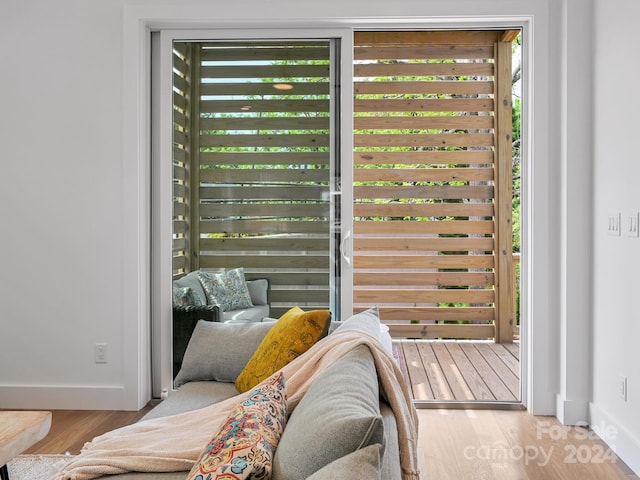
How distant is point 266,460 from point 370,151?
176 inches

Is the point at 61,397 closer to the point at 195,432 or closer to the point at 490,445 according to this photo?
the point at 195,432

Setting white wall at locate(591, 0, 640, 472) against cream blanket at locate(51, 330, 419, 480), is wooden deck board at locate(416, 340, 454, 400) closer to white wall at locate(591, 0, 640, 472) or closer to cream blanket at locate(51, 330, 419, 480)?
white wall at locate(591, 0, 640, 472)

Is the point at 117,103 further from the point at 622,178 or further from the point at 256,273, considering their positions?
the point at 622,178

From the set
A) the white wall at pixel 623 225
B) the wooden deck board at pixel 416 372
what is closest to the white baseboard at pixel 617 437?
the white wall at pixel 623 225

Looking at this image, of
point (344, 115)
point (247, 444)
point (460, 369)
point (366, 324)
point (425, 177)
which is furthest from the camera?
point (425, 177)

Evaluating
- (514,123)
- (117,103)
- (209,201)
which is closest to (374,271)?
(514,123)

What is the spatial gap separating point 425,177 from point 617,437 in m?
3.05

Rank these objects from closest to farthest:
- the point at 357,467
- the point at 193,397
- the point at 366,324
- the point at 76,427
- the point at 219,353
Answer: the point at 357,467, the point at 366,324, the point at 193,397, the point at 219,353, the point at 76,427

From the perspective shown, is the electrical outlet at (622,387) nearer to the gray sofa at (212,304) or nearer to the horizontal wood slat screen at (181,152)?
the gray sofa at (212,304)

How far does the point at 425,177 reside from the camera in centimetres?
557

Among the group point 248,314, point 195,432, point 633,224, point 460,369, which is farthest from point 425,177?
point 195,432

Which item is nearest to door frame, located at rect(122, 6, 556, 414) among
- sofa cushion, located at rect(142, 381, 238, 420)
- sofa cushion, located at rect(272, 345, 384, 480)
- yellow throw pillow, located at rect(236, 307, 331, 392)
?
sofa cushion, located at rect(142, 381, 238, 420)

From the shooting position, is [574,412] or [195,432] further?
[574,412]

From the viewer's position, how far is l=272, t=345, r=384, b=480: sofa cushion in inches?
47.1
